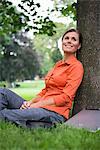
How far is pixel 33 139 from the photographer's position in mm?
4625

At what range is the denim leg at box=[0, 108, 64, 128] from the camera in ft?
17.7

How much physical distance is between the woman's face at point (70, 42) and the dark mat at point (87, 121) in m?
0.90

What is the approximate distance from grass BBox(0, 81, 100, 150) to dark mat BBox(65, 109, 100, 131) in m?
0.21

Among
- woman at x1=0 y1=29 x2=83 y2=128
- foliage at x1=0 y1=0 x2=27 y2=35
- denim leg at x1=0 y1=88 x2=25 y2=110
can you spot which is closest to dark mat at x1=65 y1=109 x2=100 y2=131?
woman at x1=0 y1=29 x2=83 y2=128

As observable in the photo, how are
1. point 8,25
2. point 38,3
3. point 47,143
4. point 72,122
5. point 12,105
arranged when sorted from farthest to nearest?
point 8,25 → point 38,3 → point 12,105 → point 72,122 → point 47,143

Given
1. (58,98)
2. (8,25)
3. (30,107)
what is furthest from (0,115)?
(8,25)

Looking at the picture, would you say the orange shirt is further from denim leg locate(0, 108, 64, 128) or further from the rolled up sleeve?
denim leg locate(0, 108, 64, 128)

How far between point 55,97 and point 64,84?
0.24 m

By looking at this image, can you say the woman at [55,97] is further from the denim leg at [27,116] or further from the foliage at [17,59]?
the foliage at [17,59]

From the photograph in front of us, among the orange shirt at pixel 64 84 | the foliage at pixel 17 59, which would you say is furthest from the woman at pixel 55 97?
the foliage at pixel 17 59

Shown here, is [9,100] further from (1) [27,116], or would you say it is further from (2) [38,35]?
(2) [38,35]

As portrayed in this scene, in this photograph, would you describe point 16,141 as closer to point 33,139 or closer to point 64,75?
point 33,139

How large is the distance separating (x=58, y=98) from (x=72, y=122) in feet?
1.19

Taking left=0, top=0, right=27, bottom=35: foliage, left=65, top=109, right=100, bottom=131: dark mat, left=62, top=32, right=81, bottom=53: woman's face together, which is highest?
left=0, top=0, right=27, bottom=35: foliage
